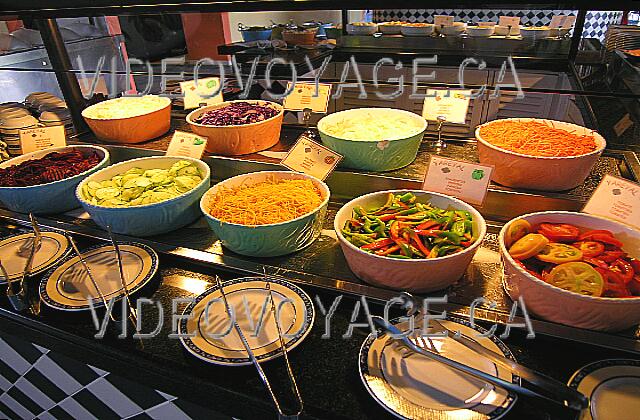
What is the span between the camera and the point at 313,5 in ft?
3.61

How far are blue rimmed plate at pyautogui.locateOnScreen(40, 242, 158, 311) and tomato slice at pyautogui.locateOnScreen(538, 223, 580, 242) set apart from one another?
108 centimetres

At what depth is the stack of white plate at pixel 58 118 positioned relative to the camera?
86.6 inches

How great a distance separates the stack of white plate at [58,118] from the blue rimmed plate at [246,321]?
150 cm

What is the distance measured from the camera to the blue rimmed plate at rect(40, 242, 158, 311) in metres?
1.27

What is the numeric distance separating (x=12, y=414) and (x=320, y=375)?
1.70 metres

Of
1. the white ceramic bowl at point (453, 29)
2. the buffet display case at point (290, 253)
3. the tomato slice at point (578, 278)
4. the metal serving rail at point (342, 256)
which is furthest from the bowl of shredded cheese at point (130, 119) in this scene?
the white ceramic bowl at point (453, 29)

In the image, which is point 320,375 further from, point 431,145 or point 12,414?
point 12,414

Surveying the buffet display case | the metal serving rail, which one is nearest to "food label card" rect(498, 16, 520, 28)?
the buffet display case

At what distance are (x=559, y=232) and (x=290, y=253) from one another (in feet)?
2.40

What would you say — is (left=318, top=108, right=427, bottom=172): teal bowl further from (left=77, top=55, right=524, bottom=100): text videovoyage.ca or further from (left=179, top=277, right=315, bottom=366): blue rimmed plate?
(left=179, top=277, right=315, bottom=366): blue rimmed plate

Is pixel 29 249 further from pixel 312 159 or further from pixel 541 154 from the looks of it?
pixel 541 154

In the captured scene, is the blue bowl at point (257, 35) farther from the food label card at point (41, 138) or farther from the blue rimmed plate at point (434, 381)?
the blue rimmed plate at point (434, 381)

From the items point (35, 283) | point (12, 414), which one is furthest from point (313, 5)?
point (12, 414)

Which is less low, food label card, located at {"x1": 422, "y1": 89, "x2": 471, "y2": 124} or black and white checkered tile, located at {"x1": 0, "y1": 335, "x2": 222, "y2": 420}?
food label card, located at {"x1": 422, "y1": 89, "x2": 471, "y2": 124}
